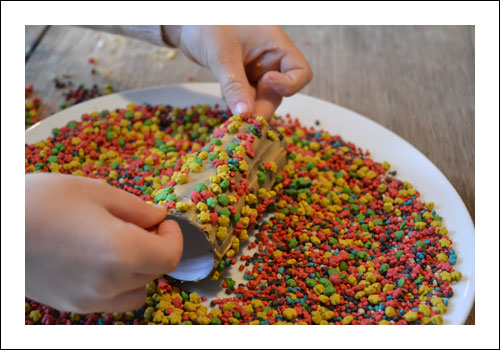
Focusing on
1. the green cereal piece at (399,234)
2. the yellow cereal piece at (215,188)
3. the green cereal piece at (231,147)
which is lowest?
the green cereal piece at (399,234)

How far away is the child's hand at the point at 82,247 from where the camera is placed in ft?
2.02

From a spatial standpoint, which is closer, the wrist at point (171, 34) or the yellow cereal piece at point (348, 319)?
the yellow cereal piece at point (348, 319)

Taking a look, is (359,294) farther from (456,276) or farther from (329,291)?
(456,276)

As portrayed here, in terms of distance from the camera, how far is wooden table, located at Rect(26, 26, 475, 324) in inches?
51.4

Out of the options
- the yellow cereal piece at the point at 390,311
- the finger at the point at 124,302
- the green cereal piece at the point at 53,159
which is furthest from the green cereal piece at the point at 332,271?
the green cereal piece at the point at 53,159

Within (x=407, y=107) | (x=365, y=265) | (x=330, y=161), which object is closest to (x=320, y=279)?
(x=365, y=265)

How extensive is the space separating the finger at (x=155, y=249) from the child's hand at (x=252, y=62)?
391 millimetres

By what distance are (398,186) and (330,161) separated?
151 millimetres

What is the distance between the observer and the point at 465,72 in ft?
4.82

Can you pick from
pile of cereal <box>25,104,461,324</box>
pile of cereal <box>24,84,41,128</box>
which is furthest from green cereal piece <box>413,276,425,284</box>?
pile of cereal <box>24,84,41,128</box>

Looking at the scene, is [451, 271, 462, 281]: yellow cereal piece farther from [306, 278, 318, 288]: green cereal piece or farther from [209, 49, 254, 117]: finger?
[209, 49, 254, 117]: finger

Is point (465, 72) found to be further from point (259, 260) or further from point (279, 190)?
point (259, 260)

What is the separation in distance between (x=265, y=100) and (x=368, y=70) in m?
0.53

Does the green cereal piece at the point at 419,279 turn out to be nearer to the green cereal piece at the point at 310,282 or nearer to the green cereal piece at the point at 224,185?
the green cereal piece at the point at 310,282
